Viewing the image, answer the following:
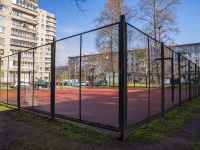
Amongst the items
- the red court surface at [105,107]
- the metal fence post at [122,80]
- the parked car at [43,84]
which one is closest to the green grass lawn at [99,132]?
the metal fence post at [122,80]

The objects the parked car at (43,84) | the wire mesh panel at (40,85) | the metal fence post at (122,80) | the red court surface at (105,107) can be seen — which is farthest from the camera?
the parked car at (43,84)

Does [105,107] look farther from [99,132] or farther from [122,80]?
[122,80]

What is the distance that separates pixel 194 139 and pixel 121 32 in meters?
3.02

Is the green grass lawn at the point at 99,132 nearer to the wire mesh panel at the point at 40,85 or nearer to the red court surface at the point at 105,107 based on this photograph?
the red court surface at the point at 105,107

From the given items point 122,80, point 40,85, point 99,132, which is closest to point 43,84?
point 40,85

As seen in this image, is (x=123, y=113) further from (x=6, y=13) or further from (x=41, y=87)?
(x=6, y=13)

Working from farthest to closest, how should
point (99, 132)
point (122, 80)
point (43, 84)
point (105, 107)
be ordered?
point (43, 84)
point (105, 107)
point (99, 132)
point (122, 80)

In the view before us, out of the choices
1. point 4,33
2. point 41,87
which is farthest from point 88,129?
point 4,33

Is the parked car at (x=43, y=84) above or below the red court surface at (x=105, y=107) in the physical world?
above

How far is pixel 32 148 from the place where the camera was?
407 centimetres

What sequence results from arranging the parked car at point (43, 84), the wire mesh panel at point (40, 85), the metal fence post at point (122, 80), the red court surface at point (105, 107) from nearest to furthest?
the metal fence post at point (122, 80) < the red court surface at point (105, 107) < the wire mesh panel at point (40, 85) < the parked car at point (43, 84)

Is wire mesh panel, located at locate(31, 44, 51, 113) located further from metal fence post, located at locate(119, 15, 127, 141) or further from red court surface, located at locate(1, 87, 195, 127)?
metal fence post, located at locate(119, 15, 127, 141)

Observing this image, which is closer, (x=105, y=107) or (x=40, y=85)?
(x=105, y=107)

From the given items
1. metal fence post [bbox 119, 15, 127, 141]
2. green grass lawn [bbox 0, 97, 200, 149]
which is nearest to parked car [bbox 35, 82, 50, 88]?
green grass lawn [bbox 0, 97, 200, 149]
